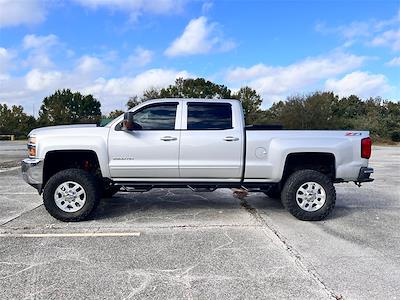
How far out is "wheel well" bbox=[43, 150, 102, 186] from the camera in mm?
6508

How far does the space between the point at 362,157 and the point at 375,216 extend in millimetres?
1216

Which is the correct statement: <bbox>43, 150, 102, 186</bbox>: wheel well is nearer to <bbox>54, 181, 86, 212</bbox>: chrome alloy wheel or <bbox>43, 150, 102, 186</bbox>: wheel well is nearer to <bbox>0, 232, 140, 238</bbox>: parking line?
<bbox>54, 181, 86, 212</bbox>: chrome alloy wheel

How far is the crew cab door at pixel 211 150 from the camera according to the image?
6.46m

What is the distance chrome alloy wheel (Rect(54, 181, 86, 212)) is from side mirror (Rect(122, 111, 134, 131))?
3.87 ft

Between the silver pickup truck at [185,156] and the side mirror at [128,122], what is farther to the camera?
the silver pickup truck at [185,156]

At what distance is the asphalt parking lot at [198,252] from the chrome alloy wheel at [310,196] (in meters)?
0.30

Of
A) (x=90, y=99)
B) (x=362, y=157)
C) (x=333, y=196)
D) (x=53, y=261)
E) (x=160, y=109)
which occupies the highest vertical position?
(x=90, y=99)

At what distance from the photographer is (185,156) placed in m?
6.48

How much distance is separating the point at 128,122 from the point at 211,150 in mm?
1396

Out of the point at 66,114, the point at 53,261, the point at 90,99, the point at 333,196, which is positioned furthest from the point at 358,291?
the point at 90,99

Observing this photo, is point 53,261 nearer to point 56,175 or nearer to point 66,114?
point 56,175

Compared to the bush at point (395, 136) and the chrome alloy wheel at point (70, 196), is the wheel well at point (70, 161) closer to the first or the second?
the chrome alloy wheel at point (70, 196)

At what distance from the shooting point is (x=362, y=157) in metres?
6.54

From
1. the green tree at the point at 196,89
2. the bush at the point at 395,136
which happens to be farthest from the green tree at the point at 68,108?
the bush at the point at 395,136
